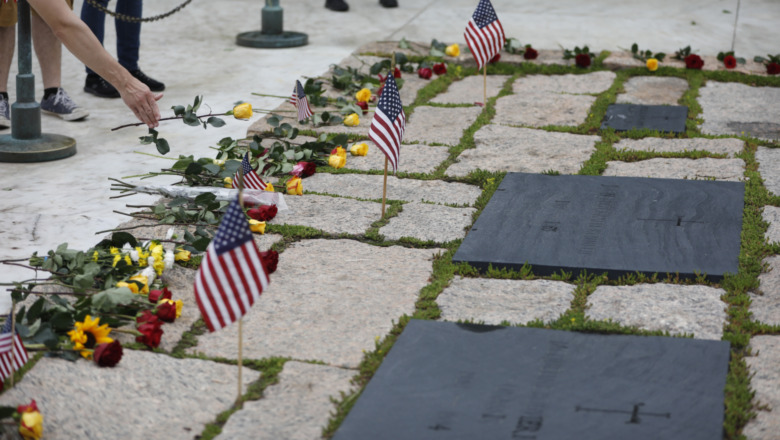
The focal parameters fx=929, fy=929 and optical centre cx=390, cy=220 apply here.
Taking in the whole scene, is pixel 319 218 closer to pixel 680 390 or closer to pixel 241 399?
pixel 241 399

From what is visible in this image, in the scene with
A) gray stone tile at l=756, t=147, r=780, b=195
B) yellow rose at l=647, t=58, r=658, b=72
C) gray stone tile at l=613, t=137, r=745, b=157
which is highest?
yellow rose at l=647, t=58, r=658, b=72

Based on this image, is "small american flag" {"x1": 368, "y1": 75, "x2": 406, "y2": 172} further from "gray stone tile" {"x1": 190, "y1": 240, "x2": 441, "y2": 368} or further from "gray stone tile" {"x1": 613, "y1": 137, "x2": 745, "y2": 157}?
"gray stone tile" {"x1": 613, "y1": 137, "x2": 745, "y2": 157}

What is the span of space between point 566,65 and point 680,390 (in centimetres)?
388

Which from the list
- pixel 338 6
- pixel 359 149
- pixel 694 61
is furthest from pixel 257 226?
pixel 338 6

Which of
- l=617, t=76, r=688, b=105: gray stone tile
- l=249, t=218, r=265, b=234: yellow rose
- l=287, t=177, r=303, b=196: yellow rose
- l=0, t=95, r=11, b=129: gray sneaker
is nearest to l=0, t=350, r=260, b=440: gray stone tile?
l=249, t=218, r=265, b=234: yellow rose

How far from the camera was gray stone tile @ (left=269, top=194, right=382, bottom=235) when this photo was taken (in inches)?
127

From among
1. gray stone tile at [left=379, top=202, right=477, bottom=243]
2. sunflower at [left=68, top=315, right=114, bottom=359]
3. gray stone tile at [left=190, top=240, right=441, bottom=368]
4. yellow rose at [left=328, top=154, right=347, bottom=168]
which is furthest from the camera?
yellow rose at [left=328, top=154, right=347, bottom=168]

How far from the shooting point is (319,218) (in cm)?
330

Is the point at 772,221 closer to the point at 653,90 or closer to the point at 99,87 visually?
the point at 653,90

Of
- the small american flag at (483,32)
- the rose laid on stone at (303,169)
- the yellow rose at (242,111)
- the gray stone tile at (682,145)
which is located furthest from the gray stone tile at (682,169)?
the yellow rose at (242,111)

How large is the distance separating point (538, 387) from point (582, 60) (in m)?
3.91

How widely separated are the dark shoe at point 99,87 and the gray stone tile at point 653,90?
2.68 meters

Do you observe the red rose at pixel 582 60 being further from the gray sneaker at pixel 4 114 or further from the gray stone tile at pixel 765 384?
the gray stone tile at pixel 765 384

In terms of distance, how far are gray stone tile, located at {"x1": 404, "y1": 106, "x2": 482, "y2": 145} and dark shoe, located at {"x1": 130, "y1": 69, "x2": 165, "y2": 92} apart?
4.75 feet
